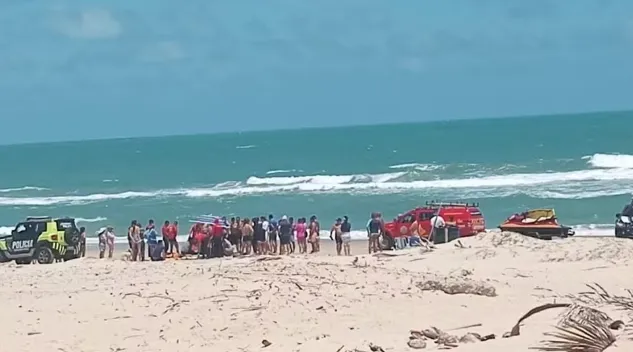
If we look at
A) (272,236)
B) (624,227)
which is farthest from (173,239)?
(624,227)

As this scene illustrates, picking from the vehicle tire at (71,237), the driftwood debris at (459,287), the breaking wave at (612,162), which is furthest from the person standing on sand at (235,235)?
the breaking wave at (612,162)

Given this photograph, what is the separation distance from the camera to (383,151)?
89.6 metres

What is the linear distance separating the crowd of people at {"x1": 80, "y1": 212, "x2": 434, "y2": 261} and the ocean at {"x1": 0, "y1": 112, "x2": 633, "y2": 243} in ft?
23.6

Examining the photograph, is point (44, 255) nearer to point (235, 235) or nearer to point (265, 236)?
point (235, 235)

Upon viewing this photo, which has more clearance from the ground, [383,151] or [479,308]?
[383,151]

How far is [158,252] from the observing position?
A: 21.1m

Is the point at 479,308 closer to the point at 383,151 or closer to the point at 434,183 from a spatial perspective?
the point at 434,183

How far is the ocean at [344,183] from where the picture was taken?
122 feet

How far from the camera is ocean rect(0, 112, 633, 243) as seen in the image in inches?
1460

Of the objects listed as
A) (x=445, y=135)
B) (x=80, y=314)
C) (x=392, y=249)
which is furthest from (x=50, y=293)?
(x=445, y=135)

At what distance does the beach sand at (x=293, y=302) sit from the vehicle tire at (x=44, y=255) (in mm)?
3011

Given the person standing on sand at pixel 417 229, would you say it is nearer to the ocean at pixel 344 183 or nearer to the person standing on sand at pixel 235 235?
the person standing on sand at pixel 235 235

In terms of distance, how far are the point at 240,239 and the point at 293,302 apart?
8.46m

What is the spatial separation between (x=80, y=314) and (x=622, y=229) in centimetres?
1461
